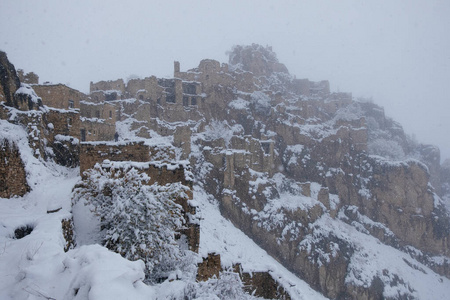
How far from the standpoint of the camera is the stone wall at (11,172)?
492 inches

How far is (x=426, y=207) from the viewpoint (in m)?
47.6

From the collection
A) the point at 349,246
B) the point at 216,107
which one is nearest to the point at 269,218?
the point at 349,246

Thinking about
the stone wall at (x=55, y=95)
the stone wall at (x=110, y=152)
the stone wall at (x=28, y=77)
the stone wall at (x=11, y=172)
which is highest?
the stone wall at (x=28, y=77)

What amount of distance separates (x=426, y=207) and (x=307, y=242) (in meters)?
26.7

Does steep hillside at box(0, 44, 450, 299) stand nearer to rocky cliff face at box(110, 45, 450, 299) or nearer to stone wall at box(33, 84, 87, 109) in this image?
rocky cliff face at box(110, 45, 450, 299)

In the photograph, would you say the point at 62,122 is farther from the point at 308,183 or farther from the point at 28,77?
the point at 308,183

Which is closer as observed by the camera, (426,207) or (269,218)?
(269,218)

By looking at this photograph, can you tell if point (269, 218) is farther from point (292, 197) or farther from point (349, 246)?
point (349, 246)

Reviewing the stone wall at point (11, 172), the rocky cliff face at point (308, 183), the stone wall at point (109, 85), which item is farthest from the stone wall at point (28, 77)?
the stone wall at point (11, 172)

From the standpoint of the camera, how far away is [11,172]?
13.2m

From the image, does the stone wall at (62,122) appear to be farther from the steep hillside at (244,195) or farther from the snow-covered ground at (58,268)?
the snow-covered ground at (58,268)

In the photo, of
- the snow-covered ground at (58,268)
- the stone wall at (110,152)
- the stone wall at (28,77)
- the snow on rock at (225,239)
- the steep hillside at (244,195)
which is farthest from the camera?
the stone wall at (28,77)

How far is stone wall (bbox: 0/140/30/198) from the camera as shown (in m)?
12.5

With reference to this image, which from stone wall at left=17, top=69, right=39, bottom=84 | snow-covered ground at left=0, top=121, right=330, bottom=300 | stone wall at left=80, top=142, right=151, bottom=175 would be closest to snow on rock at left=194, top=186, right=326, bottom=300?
stone wall at left=80, top=142, right=151, bottom=175
